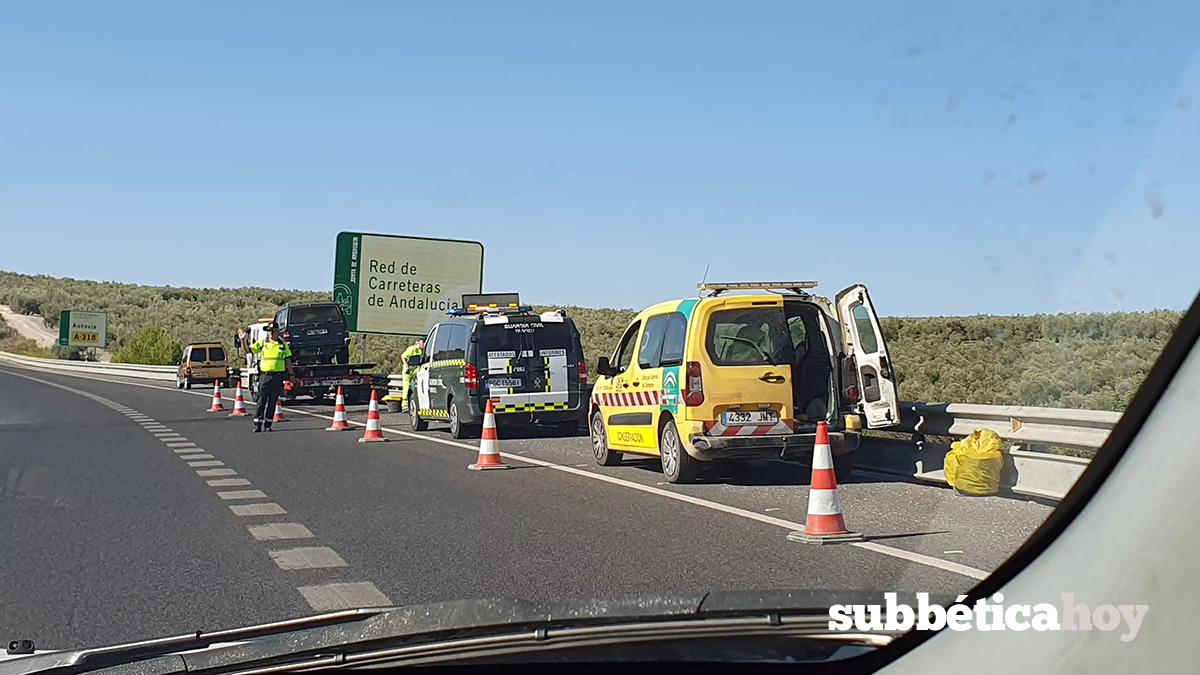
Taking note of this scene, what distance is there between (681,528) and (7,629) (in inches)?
170

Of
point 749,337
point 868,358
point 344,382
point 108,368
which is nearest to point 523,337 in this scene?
point 749,337

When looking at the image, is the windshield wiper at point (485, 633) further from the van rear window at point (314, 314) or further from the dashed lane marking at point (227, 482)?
the van rear window at point (314, 314)

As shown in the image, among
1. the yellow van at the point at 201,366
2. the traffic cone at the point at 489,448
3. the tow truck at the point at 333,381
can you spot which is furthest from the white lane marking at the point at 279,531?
the yellow van at the point at 201,366

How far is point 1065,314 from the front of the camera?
243 centimetres

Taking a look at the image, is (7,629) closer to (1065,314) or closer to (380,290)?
(1065,314)

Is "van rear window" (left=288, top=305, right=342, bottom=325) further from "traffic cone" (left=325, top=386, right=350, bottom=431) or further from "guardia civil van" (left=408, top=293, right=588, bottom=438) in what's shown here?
"guardia civil van" (left=408, top=293, right=588, bottom=438)

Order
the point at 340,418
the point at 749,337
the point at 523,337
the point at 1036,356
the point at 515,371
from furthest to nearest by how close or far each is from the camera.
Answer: the point at 340,418 → the point at 523,337 → the point at 515,371 → the point at 749,337 → the point at 1036,356

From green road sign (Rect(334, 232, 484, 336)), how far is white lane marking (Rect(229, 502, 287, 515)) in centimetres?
2517

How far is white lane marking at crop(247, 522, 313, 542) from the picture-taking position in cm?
822

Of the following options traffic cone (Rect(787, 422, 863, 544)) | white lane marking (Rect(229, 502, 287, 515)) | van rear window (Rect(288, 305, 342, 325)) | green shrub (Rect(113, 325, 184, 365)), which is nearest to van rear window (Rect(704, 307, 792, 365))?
traffic cone (Rect(787, 422, 863, 544))

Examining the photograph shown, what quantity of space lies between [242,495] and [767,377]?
473 centimetres

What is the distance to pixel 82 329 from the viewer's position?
81.9m

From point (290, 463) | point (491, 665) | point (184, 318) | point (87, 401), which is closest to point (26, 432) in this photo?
point (290, 463)

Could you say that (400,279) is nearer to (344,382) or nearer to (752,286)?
(344,382)
